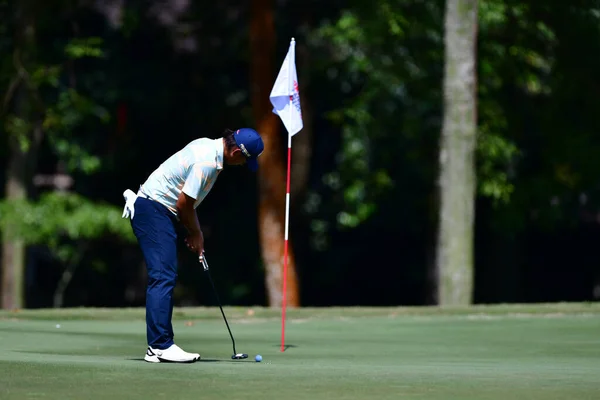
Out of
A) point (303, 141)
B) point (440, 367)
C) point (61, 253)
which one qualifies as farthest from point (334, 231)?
point (440, 367)

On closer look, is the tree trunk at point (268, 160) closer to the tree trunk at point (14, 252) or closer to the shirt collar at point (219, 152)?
the tree trunk at point (14, 252)

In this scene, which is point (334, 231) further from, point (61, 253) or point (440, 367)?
point (440, 367)

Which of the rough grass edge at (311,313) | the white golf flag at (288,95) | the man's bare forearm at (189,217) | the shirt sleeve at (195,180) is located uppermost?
the white golf flag at (288,95)

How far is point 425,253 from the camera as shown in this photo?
35094mm

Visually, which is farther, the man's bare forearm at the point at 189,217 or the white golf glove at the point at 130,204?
the white golf glove at the point at 130,204

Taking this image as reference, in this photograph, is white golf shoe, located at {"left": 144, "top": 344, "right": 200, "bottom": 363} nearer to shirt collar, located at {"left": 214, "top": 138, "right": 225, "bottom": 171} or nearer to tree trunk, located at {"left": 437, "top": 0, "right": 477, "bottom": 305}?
shirt collar, located at {"left": 214, "top": 138, "right": 225, "bottom": 171}

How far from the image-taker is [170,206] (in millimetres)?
10883

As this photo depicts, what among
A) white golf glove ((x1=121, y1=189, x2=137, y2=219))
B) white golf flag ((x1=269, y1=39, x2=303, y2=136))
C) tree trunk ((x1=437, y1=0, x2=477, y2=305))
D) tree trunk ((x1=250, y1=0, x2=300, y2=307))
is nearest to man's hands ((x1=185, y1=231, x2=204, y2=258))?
white golf glove ((x1=121, y1=189, x2=137, y2=219))

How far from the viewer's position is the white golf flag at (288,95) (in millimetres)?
13211

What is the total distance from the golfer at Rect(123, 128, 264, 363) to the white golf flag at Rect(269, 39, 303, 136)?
2526 millimetres

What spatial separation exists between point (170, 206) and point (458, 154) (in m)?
12.4

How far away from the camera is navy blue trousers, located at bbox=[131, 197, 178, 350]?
35.1ft

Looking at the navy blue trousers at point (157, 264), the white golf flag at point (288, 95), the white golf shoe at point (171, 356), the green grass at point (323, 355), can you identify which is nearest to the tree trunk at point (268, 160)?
the green grass at point (323, 355)

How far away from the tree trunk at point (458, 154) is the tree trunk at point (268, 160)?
5.64m
